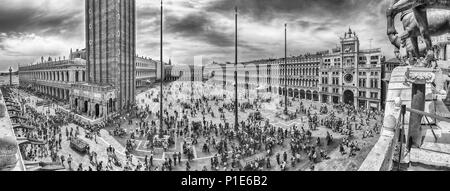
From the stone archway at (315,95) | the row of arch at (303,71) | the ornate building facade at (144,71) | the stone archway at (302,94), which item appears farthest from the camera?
the ornate building facade at (144,71)

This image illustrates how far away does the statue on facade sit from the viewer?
17.0ft

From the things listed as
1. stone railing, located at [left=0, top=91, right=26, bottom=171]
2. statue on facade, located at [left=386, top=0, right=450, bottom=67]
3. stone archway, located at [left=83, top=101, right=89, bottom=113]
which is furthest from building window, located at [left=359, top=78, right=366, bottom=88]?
stone railing, located at [left=0, top=91, right=26, bottom=171]

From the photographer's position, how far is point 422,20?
5.39 metres

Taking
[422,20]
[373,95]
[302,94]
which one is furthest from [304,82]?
[422,20]

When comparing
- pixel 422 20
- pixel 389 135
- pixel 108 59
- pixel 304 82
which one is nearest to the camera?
pixel 389 135

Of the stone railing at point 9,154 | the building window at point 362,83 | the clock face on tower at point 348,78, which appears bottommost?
the stone railing at point 9,154

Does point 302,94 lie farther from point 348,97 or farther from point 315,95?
point 348,97

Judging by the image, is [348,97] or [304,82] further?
[304,82]

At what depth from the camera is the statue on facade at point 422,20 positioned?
518cm

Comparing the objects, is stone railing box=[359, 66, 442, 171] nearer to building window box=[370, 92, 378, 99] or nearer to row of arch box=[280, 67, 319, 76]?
building window box=[370, 92, 378, 99]

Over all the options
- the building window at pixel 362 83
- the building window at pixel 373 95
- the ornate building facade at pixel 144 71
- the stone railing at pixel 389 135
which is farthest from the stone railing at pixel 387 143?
the ornate building facade at pixel 144 71

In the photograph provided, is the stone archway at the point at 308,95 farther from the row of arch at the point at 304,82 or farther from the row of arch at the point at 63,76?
the row of arch at the point at 63,76
